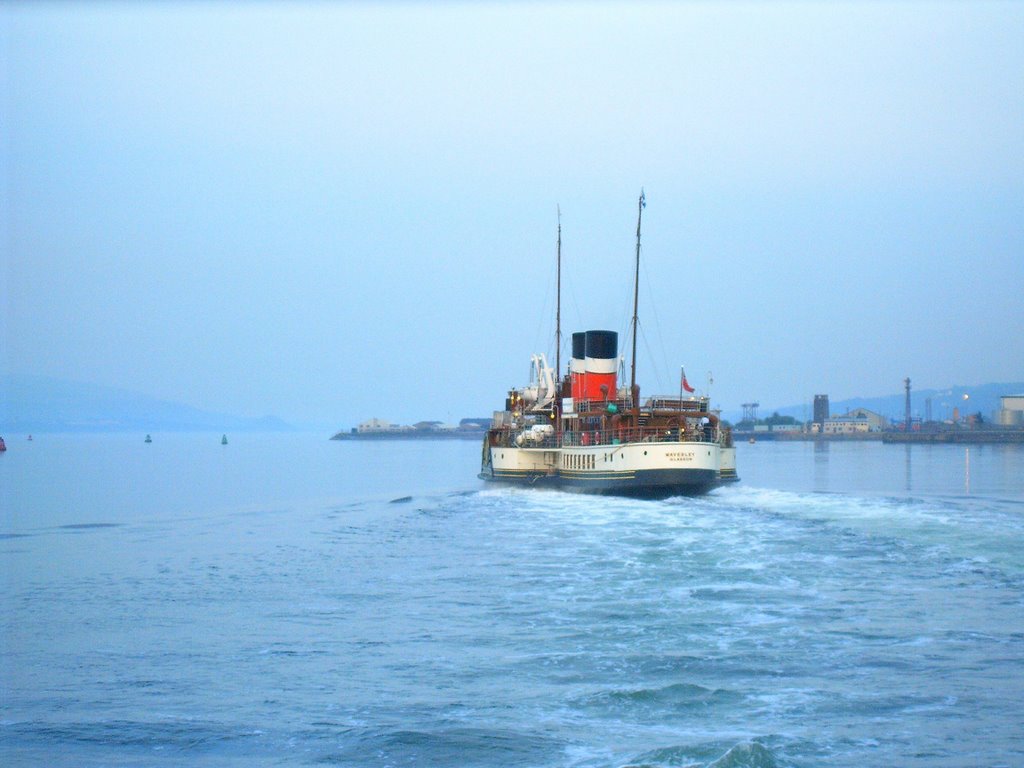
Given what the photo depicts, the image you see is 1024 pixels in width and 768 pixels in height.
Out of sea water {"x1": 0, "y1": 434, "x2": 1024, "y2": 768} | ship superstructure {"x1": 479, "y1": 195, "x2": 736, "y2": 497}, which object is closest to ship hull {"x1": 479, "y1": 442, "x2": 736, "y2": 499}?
ship superstructure {"x1": 479, "y1": 195, "x2": 736, "y2": 497}

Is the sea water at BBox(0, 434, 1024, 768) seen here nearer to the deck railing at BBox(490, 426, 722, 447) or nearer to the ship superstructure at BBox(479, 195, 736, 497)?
the ship superstructure at BBox(479, 195, 736, 497)

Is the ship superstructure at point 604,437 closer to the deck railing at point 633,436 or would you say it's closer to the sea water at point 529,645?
the deck railing at point 633,436

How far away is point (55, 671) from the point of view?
17.7 meters

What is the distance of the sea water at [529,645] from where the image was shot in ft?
44.3

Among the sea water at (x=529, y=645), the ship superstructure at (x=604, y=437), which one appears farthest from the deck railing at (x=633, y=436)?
the sea water at (x=529, y=645)

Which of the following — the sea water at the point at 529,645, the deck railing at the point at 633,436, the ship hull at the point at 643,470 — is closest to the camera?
the sea water at the point at 529,645

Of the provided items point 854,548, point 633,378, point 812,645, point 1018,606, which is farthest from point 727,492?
point 812,645

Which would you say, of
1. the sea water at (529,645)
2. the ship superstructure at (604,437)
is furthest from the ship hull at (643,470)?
the sea water at (529,645)

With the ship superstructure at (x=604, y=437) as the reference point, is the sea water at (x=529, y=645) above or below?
below

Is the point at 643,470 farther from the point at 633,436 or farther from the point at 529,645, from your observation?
the point at 529,645

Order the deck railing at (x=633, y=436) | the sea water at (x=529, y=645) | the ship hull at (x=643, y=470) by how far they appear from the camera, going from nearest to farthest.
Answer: the sea water at (x=529, y=645), the ship hull at (x=643, y=470), the deck railing at (x=633, y=436)

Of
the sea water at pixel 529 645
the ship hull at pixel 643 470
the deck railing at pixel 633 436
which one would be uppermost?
the deck railing at pixel 633 436

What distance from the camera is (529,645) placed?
18891mm

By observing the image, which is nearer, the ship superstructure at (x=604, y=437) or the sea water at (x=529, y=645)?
the sea water at (x=529, y=645)
